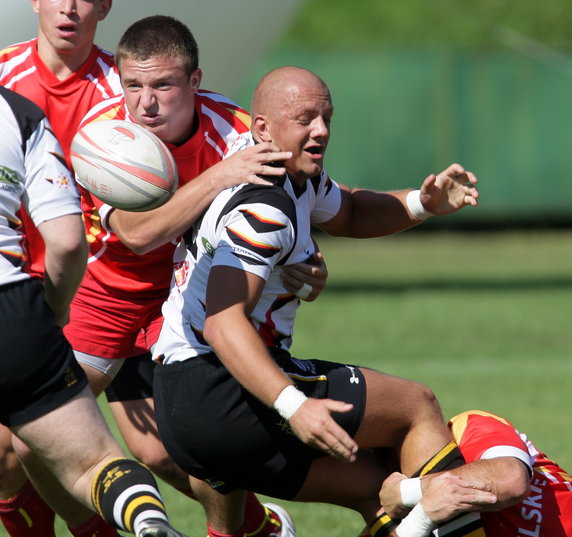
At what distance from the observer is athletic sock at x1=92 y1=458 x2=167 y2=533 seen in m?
4.02

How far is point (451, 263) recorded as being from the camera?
18.4m

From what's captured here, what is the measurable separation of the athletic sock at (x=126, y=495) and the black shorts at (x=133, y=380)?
136 cm

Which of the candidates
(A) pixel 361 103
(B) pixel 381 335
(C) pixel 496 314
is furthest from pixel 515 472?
(A) pixel 361 103

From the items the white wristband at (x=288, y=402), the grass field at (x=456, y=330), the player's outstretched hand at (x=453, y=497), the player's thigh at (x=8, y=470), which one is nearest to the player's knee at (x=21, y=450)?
the player's thigh at (x=8, y=470)

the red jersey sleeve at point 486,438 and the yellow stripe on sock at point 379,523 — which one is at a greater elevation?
the red jersey sleeve at point 486,438

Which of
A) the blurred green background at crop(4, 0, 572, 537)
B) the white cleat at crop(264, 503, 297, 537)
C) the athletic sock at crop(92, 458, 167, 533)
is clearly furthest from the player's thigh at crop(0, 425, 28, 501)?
the blurred green background at crop(4, 0, 572, 537)

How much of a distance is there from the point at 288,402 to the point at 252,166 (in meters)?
0.92

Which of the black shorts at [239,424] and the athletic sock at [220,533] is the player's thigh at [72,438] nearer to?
the black shorts at [239,424]

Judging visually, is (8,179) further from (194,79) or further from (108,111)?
(194,79)

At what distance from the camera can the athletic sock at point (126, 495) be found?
13.2 ft

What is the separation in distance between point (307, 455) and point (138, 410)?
1.46m

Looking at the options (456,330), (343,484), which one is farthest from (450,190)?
(456,330)

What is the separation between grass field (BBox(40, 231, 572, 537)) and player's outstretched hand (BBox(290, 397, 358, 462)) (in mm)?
1924

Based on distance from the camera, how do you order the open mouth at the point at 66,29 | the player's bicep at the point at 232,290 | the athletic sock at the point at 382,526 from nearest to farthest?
the player's bicep at the point at 232,290 → the athletic sock at the point at 382,526 → the open mouth at the point at 66,29
